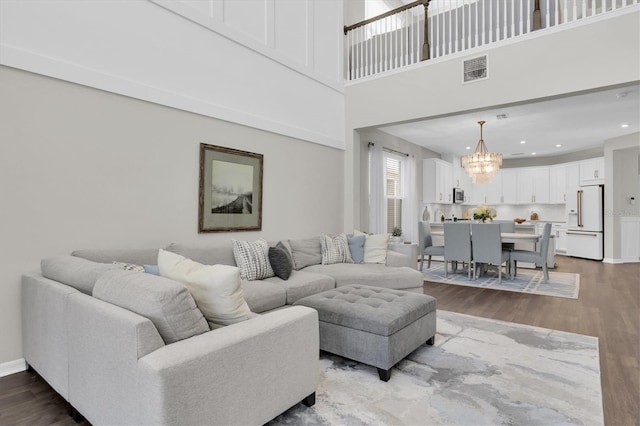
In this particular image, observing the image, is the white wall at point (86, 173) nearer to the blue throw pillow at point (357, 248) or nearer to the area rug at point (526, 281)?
the blue throw pillow at point (357, 248)

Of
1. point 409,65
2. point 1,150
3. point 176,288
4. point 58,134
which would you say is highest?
point 409,65

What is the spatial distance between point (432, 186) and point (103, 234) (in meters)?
7.33

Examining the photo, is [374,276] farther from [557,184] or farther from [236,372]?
[557,184]

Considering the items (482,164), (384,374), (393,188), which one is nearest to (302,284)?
(384,374)

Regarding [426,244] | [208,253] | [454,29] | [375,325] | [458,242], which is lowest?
[375,325]

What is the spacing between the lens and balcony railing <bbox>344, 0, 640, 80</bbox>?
13.8 feet

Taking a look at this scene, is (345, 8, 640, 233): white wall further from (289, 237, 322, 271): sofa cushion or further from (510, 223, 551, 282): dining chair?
(510, 223, 551, 282): dining chair

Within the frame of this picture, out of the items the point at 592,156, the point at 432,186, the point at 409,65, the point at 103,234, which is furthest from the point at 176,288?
the point at 592,156

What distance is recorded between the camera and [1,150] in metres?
2.52

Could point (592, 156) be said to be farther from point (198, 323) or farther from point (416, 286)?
point (198, 323)

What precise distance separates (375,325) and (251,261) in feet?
5.37

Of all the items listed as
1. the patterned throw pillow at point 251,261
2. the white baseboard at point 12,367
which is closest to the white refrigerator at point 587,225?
the patterned throw pillow at point 251,261

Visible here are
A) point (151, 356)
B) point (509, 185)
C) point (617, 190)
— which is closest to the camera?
point (151, 356)

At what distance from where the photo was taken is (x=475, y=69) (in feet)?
15.3
